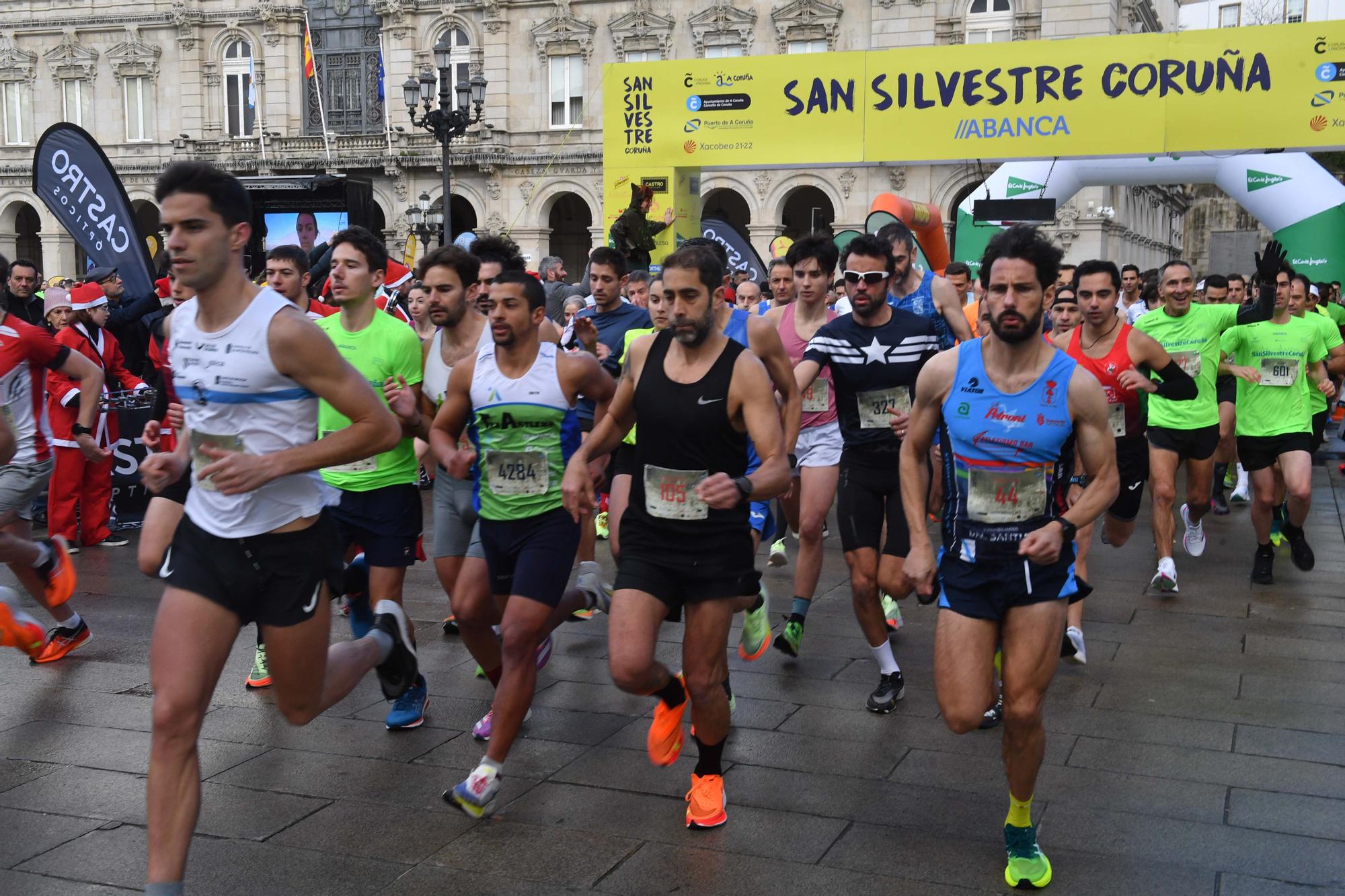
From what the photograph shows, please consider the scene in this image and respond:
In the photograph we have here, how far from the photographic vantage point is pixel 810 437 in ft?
22.4

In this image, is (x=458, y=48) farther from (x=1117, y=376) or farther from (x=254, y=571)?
(x=254, y=571)

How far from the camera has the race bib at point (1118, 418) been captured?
22.9 ft

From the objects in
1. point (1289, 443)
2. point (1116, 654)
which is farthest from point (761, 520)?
point (1289, 443)

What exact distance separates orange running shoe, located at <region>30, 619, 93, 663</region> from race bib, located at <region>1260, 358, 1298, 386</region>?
23.7 ft

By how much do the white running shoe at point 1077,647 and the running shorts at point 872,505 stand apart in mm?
1173

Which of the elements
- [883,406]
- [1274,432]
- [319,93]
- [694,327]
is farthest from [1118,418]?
[319,93]

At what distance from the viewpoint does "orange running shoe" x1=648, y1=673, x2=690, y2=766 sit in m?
4.58

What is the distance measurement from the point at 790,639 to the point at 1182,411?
11.4 ft

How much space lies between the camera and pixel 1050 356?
4.07 m

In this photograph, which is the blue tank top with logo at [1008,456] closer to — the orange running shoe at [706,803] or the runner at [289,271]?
the orange running shoe at [706,803]

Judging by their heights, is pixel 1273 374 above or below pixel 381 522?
above

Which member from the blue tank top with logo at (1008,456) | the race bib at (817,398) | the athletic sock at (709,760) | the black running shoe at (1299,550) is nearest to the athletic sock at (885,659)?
the race bib at (817,398)

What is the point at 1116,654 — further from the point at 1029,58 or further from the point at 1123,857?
the point at 1029,58

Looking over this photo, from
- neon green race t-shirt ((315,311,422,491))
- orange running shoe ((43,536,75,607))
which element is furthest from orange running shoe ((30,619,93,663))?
neon green race t-shirt ((315,311,422,491))
